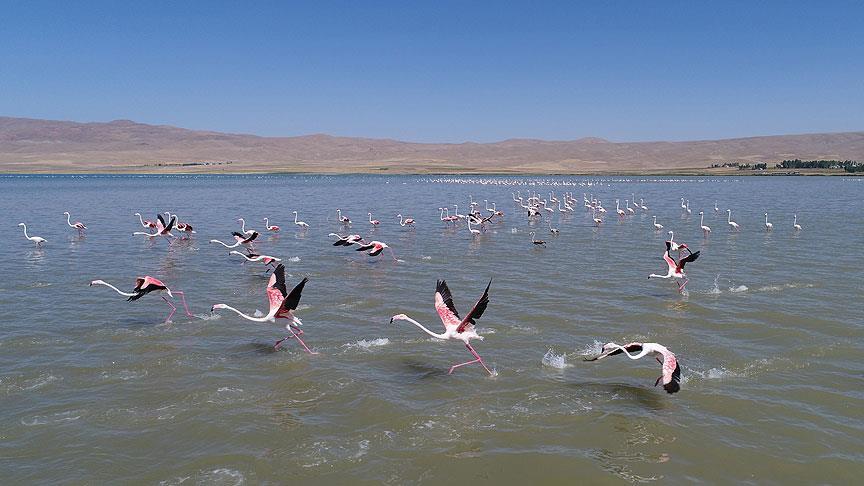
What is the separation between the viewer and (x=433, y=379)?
891cm

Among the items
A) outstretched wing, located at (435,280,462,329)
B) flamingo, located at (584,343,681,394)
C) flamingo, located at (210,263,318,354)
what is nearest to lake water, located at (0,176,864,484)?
flamingo, located at (210,263,318,354)

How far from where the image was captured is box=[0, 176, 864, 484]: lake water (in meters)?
6.52

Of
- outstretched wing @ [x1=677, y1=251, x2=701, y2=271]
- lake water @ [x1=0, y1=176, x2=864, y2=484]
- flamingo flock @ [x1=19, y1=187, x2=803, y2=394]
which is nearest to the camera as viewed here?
lake water @ [x1=0, y1=176, x2=864, y2=484]

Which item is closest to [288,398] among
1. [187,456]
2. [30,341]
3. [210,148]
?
[187,456]

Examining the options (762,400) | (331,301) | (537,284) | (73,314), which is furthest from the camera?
(537,284)

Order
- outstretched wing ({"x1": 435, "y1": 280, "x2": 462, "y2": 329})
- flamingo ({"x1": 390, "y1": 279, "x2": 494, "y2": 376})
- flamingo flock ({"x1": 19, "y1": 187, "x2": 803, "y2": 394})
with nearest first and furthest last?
flamingo flock ({"x1": 19, "y1": 187, "x2": 803, "y2": 394}) < flamingo ({"x1": 390, "y1": 279, "x2": 494, "y2": 376}) < outstretched wing ({"x1": 435, "y1": 280, "x2": 462, "y2": 329})

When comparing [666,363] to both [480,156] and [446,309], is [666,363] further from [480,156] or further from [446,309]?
[480,156]

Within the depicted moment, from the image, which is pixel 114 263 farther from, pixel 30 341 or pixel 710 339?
pixel 710 339

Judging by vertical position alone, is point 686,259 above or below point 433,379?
above

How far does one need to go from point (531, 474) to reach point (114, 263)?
16.2m

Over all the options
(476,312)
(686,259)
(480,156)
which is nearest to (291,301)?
(476,312)

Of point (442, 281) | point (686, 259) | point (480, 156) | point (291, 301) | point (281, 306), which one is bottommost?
point (281, 306)

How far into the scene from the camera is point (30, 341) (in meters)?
10.3

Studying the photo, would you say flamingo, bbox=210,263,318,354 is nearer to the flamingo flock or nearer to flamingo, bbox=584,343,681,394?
the flamingo flock
